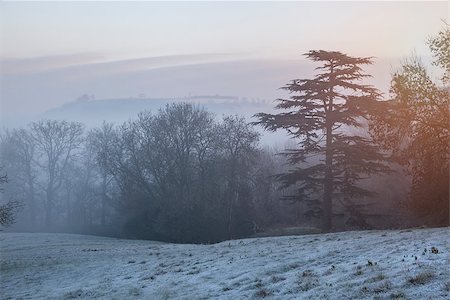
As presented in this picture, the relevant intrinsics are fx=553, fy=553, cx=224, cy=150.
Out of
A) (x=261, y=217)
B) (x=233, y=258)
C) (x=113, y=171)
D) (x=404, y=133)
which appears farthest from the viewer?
(x=113, y=171)

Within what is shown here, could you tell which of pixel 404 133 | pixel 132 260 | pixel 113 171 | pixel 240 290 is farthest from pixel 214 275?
pixel 113 171

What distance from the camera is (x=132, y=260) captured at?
2130 centimetres

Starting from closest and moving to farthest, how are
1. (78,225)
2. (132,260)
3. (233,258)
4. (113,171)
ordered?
1. (233,258)
2. (132,260)
3. (113,171)
4. (78,225)

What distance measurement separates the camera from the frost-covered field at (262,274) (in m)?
10.5

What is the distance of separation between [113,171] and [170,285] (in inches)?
1978

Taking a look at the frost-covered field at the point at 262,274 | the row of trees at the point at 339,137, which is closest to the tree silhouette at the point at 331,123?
the row of trees at the point at 339,137

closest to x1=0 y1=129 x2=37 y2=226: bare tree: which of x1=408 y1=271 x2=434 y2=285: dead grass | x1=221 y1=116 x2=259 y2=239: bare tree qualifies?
x1=221 y1=116 x2=259 y2=239: bare tree

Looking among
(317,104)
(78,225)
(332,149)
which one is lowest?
(78,225)

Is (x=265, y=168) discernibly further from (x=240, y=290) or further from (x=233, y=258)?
(x=240, y=290)

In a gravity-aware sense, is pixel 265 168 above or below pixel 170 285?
above

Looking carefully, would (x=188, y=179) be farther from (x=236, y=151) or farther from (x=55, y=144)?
(x=55, y=144)

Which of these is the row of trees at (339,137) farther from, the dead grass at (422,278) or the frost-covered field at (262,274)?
the dead grass at (422,278)

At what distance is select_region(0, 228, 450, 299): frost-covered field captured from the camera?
10469mm

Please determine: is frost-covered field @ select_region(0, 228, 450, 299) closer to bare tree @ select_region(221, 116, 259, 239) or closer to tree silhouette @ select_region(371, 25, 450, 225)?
tree silhouette @ select_region(371, 25, 450, 225)
